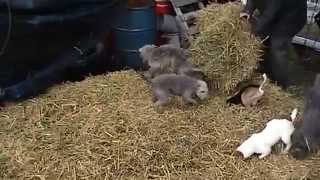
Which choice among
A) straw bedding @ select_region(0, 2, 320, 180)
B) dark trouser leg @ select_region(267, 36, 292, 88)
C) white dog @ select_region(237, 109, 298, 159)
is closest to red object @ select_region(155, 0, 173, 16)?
straw bedding @ select_region(0, 2, 320, 180)

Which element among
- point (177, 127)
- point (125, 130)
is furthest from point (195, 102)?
point (125, 130)

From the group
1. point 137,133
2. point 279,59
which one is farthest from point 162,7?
point 137,133

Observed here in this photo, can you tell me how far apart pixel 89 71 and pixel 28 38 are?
0.64 metres

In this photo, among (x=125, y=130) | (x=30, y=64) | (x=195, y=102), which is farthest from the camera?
(x=30, y=64)

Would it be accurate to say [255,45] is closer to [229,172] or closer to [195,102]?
[195,102]

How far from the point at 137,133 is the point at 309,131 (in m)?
0.93

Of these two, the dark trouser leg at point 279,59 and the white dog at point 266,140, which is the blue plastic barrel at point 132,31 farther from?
the white dog at point 266,140

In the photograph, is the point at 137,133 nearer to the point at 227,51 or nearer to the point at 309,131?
the point at 227,51

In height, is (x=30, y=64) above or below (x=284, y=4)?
below

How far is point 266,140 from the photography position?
299cm

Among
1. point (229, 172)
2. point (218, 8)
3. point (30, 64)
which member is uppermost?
point (218, 8)

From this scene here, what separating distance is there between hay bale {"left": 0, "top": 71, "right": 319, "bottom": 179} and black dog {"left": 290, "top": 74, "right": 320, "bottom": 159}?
0.09 m

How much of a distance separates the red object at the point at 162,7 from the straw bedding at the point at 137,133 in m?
0.74

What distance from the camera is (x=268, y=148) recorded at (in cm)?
300
